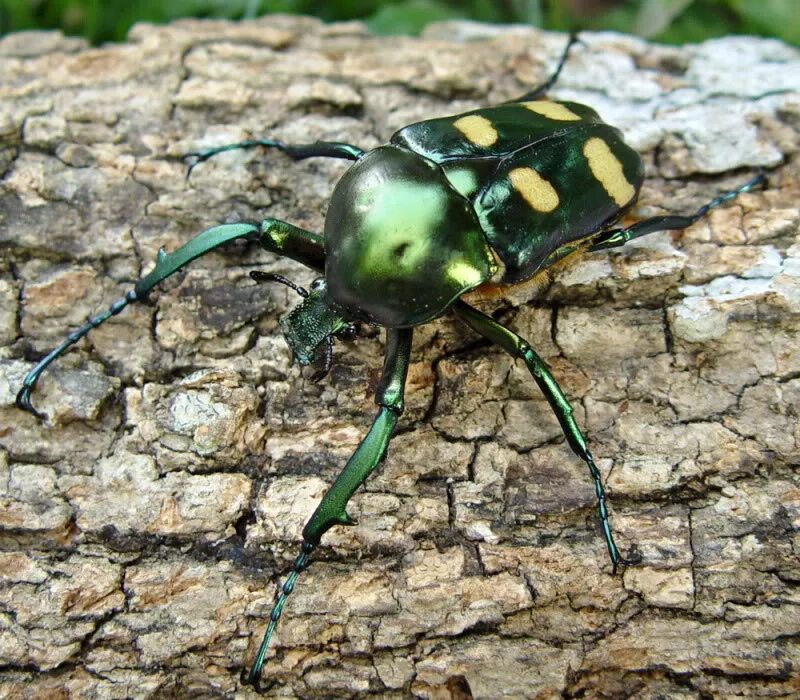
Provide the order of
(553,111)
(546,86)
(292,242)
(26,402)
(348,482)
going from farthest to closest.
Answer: (546,86)
(553,111)
(292,242)
(26,402)
(348,482)

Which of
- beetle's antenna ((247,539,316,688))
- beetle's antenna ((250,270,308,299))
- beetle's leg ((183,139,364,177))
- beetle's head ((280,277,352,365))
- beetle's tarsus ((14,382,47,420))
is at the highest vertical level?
beetle's leg ((183,139,364,177))

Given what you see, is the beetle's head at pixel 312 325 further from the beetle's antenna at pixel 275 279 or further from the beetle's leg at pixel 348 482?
the beetle's leg at pixel 348 482

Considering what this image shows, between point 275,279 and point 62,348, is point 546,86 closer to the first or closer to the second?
point 275,279

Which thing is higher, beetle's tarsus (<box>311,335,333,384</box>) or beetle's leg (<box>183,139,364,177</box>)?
beetle's leg (<box>183,139,364,177</box>)

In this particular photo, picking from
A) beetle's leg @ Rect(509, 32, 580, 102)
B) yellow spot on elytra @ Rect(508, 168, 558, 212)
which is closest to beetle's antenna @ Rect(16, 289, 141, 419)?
yellow spot on elytra @ Rect(508, 168, 558, 212)

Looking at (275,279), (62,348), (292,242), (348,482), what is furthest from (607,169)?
(62,348)

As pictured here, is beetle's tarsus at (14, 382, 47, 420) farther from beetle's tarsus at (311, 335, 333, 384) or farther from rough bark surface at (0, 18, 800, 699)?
beetle's tarsus at (311, 335, 333, 384)

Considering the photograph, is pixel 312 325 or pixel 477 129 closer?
pixel 312 325
